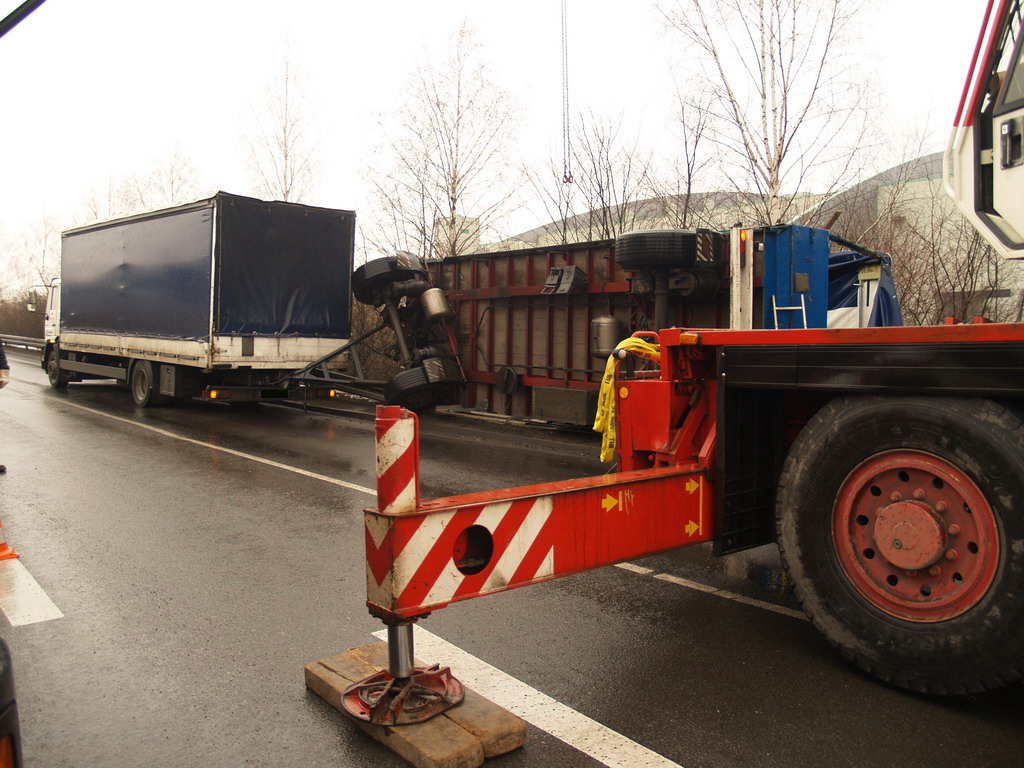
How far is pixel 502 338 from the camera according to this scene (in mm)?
13594

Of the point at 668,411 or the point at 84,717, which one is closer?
the point at 84,717

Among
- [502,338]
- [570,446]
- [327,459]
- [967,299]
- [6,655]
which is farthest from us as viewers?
[502,338]

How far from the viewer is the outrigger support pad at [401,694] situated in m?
2.99

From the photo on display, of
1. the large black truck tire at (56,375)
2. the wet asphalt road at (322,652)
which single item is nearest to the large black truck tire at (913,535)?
the wet asphalt road at (322,652)

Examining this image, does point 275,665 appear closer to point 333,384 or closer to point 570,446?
point 570,446

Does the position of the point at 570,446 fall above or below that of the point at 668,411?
below

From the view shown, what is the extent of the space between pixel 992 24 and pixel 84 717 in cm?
476

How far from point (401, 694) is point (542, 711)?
23.6 inches

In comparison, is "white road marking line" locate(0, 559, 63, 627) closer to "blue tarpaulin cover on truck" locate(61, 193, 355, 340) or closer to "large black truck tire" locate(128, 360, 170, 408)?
"blue tarpaulin cover on truck" locate(61, 193, 355, 340)

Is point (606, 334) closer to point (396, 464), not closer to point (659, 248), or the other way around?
point (659, 248)

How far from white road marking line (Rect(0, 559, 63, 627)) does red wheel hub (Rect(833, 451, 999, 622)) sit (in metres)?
4.08

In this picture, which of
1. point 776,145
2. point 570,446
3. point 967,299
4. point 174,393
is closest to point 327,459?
point 570,446

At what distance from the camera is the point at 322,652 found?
151 inches

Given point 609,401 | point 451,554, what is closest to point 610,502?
point 451,554
